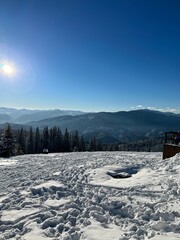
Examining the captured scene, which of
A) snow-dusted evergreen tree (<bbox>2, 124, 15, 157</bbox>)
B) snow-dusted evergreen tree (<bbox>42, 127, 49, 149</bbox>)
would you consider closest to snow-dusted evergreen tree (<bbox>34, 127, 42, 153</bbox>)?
snow-dusted evergreen tree (<bbox>42, 127, 49, 149</bbox>)

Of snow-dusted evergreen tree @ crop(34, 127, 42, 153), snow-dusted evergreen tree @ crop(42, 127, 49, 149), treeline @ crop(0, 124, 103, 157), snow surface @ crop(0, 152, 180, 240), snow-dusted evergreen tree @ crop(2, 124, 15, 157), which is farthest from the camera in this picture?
snow-dusted evergreen tree @ crop(42, 127, 49, 149)

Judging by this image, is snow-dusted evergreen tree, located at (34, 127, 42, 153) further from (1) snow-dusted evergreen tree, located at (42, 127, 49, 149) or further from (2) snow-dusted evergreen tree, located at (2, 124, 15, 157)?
(2) snow-dusted evergreen tree, located at (2, 124, 15, 157)

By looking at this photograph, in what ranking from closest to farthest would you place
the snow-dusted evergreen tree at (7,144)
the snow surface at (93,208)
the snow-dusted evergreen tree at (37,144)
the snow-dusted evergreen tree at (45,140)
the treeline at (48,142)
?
the snow surface at (93,208) < the snow-dusted evergreen tree at (7,144) < the treeline at (48,142) < the snow-dusted evergreen tree at (37,144) < the snow-dusted evergreen tree at (45,140)

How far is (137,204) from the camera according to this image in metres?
8.27

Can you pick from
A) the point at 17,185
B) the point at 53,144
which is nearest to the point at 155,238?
the point at 17,185

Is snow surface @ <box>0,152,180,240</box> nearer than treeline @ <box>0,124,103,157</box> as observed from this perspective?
Yes

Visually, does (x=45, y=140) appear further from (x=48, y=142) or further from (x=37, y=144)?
(x=37, y=144)

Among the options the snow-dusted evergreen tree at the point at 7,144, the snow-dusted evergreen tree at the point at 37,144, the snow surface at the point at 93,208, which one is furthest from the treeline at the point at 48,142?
the snow surface at the point at 93,208

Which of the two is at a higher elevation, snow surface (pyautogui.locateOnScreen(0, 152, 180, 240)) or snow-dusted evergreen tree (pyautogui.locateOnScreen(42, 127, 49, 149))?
snow surface (pyautogui.locateOnScreen(0, 152, 180, 240))

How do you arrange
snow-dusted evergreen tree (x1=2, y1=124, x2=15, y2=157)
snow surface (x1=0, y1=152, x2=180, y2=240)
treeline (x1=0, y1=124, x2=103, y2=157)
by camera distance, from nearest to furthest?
snow surface (x1=0, y1=152, x2=180, y2=240)
snow-dusted evergreen tree (x1=2, y1=124, x2=15, y2=157)
treeline (x1=0, y1=124, x2=103, y2=157)

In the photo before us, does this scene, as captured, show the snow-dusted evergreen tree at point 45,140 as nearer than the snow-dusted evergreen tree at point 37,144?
No

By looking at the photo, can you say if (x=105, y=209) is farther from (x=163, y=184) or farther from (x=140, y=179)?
(x=140, y=179)

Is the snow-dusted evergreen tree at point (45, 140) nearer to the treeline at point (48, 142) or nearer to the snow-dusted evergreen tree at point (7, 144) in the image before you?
the treeline at point (48, 142)

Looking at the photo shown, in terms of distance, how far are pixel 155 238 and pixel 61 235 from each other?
228 centimetres
